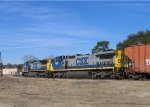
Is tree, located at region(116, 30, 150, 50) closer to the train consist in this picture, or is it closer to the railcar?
the train consist

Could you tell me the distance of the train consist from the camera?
39875 millimetres

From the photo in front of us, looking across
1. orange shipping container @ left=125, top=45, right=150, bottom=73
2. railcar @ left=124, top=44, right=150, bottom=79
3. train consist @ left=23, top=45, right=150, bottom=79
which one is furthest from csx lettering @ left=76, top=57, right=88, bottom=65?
orange shipping container @ left=125, top=45, right=150, bottom=73

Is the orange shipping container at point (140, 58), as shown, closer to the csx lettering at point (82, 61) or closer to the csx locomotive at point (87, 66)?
the csx locomotive at point (87, 66)

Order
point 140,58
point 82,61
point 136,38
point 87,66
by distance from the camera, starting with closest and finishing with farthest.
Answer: point 140,58, point 87,66, point 82,61, point 136,38

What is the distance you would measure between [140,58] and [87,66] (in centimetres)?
1238

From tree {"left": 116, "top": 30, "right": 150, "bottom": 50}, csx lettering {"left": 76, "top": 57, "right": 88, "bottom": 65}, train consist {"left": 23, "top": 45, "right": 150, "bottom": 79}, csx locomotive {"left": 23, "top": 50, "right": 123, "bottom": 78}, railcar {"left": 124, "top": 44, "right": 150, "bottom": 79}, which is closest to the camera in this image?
railcar {"left": 124, "top": 44, "right": 150, "bottom": 79}

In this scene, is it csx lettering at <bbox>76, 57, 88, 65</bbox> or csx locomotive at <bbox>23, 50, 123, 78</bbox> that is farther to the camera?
csx lettering at <bbox>76, 57, 88, 65</bbox>

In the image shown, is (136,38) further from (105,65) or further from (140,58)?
(140,58)

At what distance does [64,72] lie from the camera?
58.5 metres

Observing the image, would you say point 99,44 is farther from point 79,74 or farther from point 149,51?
point 149,51

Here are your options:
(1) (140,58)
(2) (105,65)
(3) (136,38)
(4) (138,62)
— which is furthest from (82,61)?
(3) (136,38)

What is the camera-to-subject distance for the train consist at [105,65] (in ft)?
131

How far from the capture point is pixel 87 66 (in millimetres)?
51188

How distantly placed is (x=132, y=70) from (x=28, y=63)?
42.9 meters
